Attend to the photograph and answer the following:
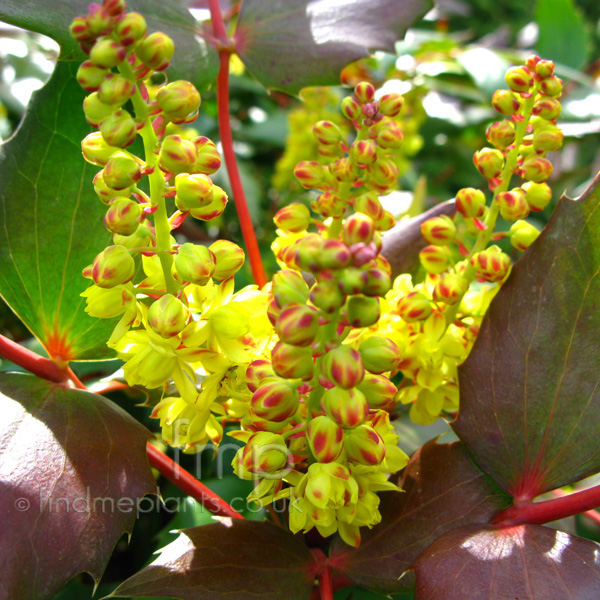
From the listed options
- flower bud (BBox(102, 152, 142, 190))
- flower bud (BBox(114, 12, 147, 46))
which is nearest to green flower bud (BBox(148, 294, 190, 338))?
flower bud (BBox(102, 152, 142, 190))

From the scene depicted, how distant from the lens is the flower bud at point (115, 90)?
0.49 m

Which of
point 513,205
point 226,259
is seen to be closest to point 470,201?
point 513,205

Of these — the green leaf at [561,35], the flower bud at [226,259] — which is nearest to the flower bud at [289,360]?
the flower bud at [226,259]

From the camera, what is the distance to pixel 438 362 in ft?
2.26

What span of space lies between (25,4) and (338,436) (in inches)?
24.0

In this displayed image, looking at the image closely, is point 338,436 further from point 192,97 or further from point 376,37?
point 376,37

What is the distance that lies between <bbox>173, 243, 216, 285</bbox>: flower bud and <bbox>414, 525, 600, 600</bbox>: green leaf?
0.33 meters

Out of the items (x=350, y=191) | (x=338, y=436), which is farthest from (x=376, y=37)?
(x=338, y=436)

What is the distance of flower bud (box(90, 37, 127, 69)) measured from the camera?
471 millimetres

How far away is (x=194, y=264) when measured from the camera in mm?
527

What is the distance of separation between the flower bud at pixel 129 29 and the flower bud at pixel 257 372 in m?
0.28

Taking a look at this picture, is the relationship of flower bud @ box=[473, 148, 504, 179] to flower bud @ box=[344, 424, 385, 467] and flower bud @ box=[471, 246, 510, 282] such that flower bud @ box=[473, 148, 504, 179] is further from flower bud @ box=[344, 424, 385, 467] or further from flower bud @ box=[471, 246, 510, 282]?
flower bud @ box=[344, 424, 385, 467]

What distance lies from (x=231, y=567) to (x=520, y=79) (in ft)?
1.94

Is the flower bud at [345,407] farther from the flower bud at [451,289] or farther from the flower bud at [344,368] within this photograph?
the flower bud at [451,289]
